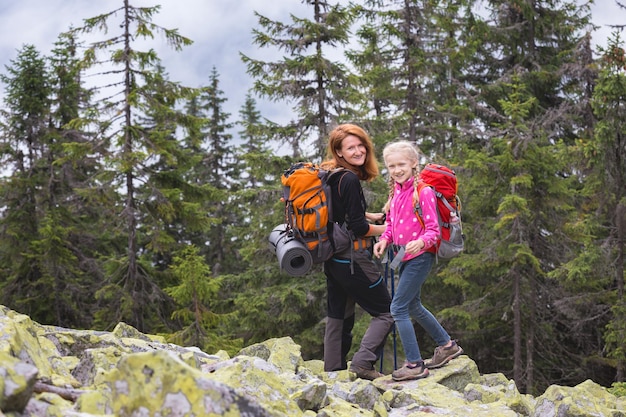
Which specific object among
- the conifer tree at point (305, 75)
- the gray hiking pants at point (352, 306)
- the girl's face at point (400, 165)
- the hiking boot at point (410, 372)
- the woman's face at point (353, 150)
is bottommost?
the hiking boot at point (410, 372)

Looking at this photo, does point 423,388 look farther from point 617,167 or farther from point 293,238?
point 617,167

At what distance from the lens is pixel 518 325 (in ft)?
49.6

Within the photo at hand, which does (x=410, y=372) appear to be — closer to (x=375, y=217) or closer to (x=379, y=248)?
(x=379, y=248)

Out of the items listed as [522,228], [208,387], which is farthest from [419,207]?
[522,228]

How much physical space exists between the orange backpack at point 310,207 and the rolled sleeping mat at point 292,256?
68mm

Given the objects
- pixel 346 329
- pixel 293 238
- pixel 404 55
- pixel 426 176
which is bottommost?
pixel 346 329

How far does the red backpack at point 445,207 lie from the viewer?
5.77 meters

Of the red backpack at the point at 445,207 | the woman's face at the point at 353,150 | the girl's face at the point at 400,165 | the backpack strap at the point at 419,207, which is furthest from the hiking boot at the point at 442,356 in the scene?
the woman's face at the point at 353,150

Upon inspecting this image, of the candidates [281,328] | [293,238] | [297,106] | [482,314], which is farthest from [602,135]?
[281,328]

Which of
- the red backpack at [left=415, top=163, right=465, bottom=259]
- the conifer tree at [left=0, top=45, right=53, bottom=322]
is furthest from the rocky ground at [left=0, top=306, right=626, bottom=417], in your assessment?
the conifer tree at [left=0, top=45, right=53, bottom=322]

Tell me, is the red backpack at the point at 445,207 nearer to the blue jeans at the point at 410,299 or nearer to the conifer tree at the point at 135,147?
the blue jeans at the point at 410,299

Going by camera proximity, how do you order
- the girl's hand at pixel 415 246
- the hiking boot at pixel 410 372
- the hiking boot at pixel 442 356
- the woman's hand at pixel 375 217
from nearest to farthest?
the girl's hand at pixel 415 246 < the hiking boot at pixel 410 372 < the hiking boot at pixel 442 356 < the woman's hand at pixel 375 217

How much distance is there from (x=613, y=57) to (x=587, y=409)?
9.40 metres

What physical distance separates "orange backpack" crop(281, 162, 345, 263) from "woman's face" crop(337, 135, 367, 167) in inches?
12.1
